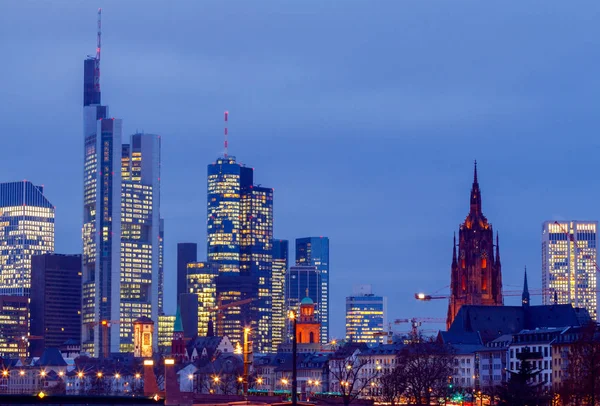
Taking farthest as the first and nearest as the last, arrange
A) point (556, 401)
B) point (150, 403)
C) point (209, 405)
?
1. point (556, 401)
2. point (209, 405)
3. point (150, 403)

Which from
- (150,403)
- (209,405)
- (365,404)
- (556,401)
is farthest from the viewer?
(556,401)

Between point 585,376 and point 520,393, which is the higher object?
point 585,376

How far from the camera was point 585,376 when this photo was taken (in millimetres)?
174375

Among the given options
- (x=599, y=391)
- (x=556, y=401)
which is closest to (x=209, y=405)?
(x=599, y=391)

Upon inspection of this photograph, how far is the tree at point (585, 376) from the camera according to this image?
163m

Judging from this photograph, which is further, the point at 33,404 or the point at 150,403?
the point at 150,403

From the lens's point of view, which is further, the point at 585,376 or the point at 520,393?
the point at 585,376

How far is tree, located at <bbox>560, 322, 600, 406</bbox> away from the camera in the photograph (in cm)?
16338

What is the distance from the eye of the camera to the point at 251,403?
5748 inches

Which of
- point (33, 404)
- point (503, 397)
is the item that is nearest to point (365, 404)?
point (503, 397)

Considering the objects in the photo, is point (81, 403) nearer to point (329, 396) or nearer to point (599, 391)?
point (599, 391)

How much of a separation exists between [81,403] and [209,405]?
32215mm

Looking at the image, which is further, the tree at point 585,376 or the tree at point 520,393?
the tree at point 585,376

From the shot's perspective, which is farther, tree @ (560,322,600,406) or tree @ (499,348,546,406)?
tree @ (560,322,600,406)
